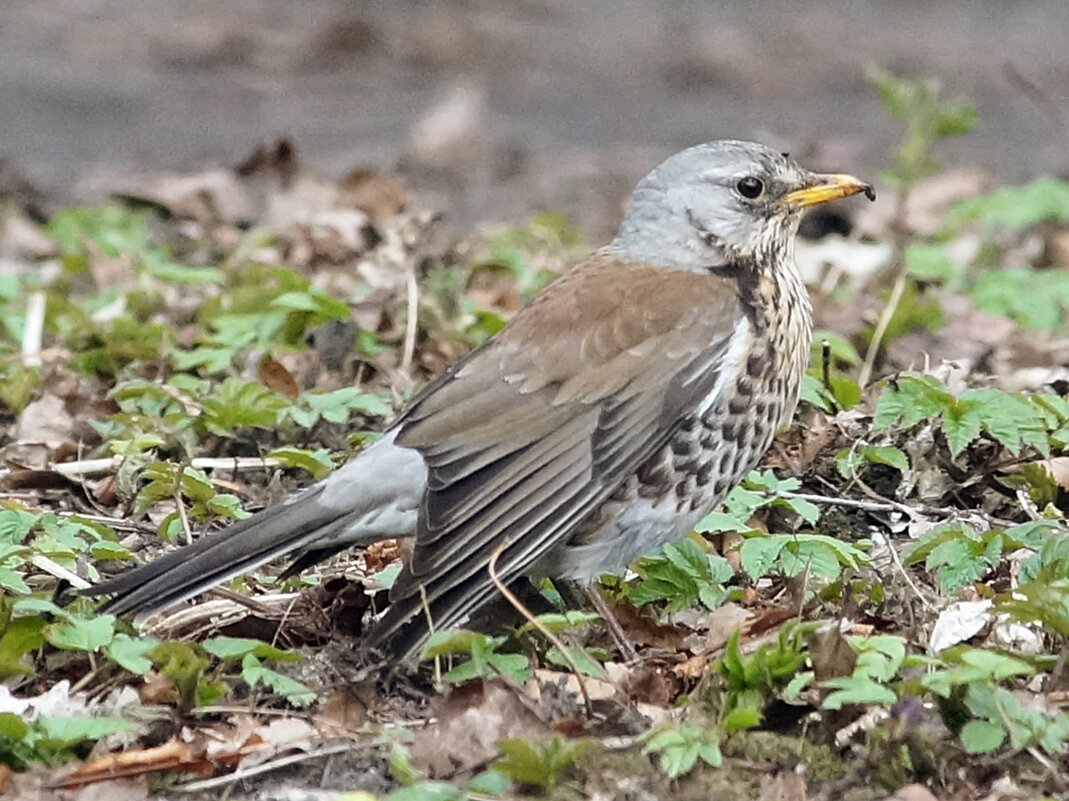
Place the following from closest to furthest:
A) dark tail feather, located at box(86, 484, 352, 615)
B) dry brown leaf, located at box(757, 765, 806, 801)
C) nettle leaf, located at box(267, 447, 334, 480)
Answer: dry brown leaf, located at box(757, 765, 806, 801) < dark tail feather, located at box(86, 484, 352, 615) < nettle leaf, located at box(267, 447, 334, 480)

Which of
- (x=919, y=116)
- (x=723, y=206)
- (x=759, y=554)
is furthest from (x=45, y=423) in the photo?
(x=919, y=116)

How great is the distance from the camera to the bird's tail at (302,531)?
496cm

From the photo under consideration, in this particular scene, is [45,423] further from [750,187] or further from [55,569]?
[750,187]

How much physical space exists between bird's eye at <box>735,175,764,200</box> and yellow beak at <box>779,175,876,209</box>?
9 cm

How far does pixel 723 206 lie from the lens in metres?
5.94

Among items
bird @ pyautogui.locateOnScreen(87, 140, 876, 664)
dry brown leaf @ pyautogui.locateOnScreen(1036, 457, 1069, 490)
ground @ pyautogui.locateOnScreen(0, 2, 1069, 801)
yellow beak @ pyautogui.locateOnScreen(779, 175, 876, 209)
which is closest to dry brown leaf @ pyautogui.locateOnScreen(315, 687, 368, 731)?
ground @ pyautogui.locateOnScreen(0, 2, 1069, 801)

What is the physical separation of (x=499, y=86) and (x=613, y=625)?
1139 centimetres

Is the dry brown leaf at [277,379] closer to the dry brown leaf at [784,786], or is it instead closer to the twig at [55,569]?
the twig at [55,569]

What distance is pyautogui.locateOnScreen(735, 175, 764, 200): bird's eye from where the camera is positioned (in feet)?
19.5

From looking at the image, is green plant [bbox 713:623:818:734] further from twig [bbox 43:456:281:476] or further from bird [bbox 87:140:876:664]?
twig [bbox 43:456:281:476]

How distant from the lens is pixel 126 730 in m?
4.45

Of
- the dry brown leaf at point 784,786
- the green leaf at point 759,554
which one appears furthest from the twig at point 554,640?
the green leaf at point 759,554

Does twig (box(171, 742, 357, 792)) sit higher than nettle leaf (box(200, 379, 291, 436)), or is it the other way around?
twig (box(171, 742, 357, 792))

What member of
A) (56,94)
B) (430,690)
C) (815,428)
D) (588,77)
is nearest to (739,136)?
(588,77)
